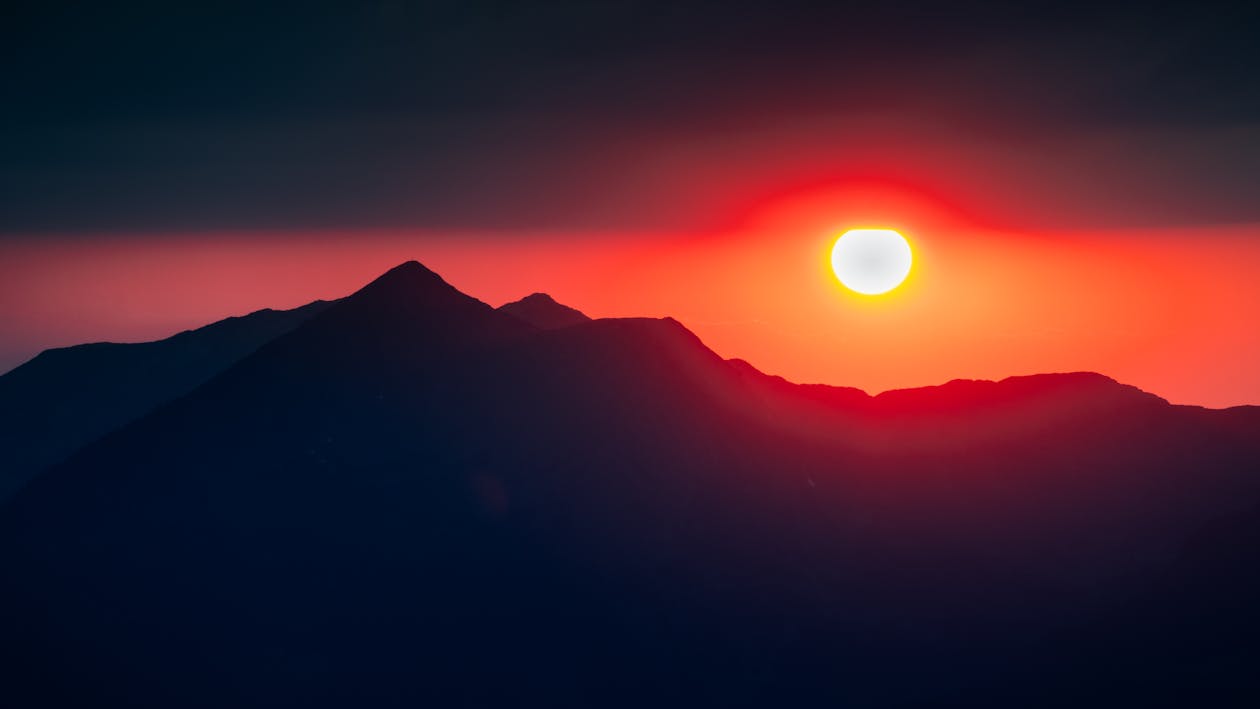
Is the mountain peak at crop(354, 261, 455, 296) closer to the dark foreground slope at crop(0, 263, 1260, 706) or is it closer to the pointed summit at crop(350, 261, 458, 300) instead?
the pointed summit at crop(350, 261, 458, 300)

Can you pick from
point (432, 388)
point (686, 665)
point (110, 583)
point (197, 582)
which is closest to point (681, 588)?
point (686, 665)

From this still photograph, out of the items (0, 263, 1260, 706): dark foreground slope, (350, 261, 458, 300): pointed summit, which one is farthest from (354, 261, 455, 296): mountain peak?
(0, 263, 1260, 706): dark foreground slope

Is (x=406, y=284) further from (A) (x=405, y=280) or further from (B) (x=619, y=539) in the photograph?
(B) (x=619, y=539)

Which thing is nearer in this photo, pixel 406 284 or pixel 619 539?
pixel 619 539

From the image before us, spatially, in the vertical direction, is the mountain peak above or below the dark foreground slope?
above

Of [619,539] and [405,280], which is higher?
[405,280]

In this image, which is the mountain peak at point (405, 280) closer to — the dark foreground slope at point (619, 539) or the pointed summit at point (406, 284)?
the pointed summit at point (406, 284)

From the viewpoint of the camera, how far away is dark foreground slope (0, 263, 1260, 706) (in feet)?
388

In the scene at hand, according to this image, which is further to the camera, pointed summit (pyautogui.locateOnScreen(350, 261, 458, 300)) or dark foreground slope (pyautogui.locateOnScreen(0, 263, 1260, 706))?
pointed summit (pyautogui.locateOnScreen(350, 261, 458, 300))

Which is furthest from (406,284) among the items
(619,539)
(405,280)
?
(619,539)

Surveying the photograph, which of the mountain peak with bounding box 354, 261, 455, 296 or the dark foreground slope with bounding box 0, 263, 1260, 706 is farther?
the mountain peak with bounding box 354, 261, 455, 296

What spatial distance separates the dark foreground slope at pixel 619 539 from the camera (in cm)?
11838

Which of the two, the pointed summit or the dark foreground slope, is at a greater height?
the pointed summit

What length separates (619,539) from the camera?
444 ft
